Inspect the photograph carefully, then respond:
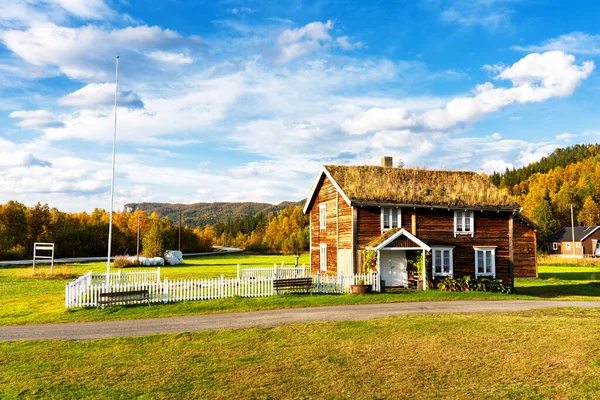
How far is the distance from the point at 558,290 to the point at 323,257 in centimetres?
1669

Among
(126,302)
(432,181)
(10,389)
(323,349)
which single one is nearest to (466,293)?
(432,181)

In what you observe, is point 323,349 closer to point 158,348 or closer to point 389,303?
point 158,348

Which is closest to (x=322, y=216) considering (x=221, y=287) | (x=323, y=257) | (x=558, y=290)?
(x=323, y=257)

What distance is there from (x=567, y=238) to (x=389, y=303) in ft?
292

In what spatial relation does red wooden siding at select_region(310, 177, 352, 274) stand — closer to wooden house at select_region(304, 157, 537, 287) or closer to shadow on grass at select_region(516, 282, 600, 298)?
wooden house at select_region(304, 157, 537, 287)

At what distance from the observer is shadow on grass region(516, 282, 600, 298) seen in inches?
1232

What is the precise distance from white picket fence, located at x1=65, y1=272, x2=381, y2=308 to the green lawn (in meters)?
7.29

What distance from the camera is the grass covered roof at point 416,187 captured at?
31.4m

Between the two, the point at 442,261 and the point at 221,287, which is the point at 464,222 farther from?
the point at 221,287

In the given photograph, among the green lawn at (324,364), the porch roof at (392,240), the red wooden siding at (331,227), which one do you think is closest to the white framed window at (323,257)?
the red wooden siding at (331,227)

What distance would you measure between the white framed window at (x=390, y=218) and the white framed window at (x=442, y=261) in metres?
2.99

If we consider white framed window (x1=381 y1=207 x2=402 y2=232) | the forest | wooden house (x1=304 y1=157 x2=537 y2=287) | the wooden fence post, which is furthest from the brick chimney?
the forest

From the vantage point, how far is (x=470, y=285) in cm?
3005

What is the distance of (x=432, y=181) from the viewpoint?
113ft
